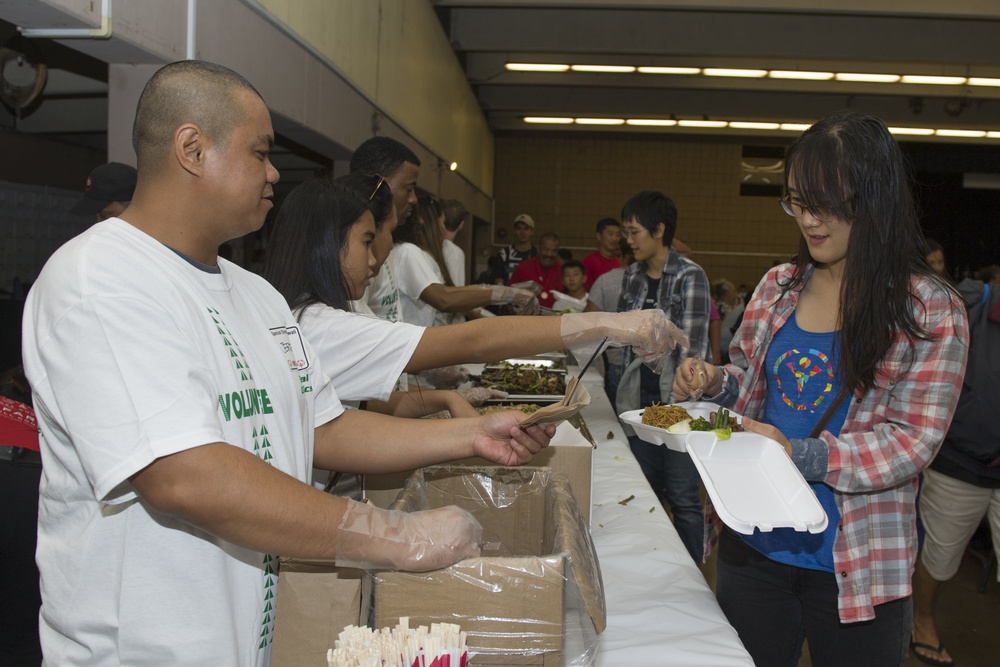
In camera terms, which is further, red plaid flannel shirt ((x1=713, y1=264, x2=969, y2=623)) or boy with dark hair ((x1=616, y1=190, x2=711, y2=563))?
boy with dark hair ((x1=616, y1=190, x2=711, y2=563))

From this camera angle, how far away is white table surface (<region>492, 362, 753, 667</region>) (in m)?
1.43

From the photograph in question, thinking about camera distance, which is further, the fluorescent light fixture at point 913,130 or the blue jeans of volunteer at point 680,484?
the fluorescent light fixture at point 913,130

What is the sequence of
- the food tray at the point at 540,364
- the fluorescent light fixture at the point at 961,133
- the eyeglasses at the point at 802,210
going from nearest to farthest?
the eyeglasses at the point at 802,210, the food tray at the point at 540,364, the fluorescent light fixture at the point at 961,133

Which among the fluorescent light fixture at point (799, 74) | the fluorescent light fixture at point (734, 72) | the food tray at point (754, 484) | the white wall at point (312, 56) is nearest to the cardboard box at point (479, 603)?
the food tray at point (754, 484)

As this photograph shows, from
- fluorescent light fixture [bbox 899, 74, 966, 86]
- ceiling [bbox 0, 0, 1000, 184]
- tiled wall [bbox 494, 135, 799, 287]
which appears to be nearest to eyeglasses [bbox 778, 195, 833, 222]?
ceiling [bbox 0, 0, 1000, 184]

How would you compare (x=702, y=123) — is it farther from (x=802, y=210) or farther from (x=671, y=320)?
(x=802, y=210)

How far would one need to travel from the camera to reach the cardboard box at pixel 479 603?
1106mm

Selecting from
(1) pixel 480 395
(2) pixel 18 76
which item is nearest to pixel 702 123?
(1) pixel 480 395

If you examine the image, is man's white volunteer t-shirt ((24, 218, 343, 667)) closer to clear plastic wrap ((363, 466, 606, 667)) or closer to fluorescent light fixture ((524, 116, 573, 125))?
clear plastic wrap ((363, 466, 606, 667))

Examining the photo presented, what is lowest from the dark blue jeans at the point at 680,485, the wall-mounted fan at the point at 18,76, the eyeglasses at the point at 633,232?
the dark blue jeans at the point at 680,485

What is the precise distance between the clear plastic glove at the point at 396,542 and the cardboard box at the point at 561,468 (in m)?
0.66

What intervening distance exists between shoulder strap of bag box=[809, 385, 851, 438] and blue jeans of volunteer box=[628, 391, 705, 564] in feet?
5.62

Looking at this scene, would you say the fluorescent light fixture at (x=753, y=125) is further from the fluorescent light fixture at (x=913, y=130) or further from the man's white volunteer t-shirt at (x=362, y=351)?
the man's white volunteer t-shirt at (x=362, y=351)

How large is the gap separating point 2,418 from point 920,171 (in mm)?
14494
